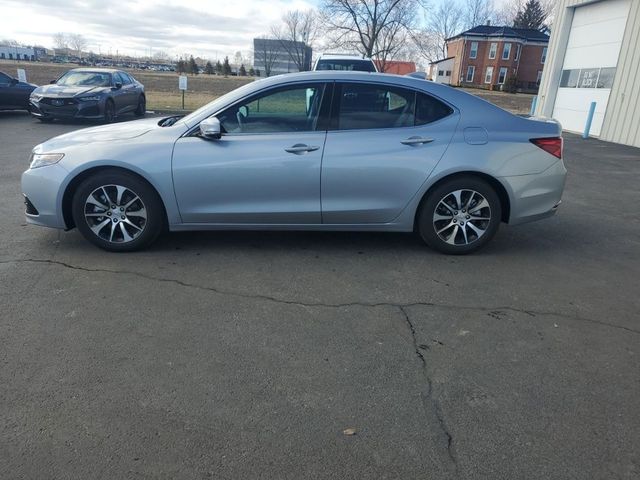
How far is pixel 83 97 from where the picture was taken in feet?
45.8

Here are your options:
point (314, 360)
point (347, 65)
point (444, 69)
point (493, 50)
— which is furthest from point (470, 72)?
point (314, 360)

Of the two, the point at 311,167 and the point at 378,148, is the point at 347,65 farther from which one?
the point at 311,167

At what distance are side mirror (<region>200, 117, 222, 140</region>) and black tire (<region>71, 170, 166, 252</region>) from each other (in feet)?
2.36

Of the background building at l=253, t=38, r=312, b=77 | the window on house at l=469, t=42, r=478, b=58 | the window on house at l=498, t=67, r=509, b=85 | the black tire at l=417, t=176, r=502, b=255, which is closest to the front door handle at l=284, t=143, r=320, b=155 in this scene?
the black tire at l=417, t=176, r=502, b=255

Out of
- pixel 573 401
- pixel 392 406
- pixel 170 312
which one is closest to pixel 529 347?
pixel 573 401

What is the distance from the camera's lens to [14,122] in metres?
14.9

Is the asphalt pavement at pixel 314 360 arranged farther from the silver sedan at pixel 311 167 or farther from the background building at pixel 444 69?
the background building at pixel 444 69

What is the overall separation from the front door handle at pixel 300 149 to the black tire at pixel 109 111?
11.9 metres

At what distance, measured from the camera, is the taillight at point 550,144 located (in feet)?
15.4

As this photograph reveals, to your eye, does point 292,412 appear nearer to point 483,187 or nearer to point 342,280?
point 342,280

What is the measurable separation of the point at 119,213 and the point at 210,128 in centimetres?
116

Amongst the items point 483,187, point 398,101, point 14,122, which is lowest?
point 14,122

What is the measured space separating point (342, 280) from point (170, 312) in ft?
4.63

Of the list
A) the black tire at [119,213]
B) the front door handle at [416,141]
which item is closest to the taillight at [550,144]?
the front door handle at [416,141]
